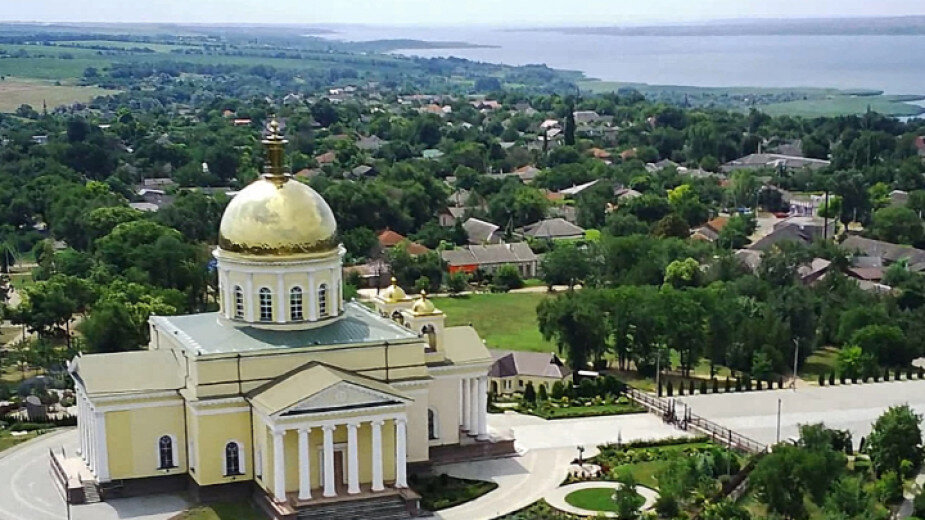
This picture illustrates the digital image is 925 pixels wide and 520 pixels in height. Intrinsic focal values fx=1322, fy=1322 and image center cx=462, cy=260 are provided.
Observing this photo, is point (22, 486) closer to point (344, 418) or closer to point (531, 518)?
point (344, 418)

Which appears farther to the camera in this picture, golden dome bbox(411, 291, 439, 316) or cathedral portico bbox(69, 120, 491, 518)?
golden dome bbox(411, 291, 439, 316)

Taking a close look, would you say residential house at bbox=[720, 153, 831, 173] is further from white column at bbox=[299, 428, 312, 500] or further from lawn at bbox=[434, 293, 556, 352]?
white column at bbox=[299, 428, 312, 500]

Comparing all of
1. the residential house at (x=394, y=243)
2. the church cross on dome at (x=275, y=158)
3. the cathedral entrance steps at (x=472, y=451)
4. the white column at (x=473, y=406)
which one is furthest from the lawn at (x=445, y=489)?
the residential house at (x=394, y=243)

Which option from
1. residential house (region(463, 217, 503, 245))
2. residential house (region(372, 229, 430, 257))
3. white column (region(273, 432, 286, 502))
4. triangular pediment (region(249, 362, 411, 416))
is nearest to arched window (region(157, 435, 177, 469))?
triangular pediment (region(249, 362, 411, 416))

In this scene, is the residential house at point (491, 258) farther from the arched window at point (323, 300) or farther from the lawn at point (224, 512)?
the lawn at point (224, 512)

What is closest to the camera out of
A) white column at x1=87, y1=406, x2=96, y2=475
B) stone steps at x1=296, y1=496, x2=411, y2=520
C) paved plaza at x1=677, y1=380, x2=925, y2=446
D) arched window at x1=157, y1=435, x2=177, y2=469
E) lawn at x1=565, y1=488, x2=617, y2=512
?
stone steps at x1=296, y1=496, x2=411, y2=520

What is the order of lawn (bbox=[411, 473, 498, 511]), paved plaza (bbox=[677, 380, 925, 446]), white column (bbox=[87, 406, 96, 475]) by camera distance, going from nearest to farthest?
lawn (bbox=[411, 473, 498, 511]) → white column (bbox=[87, 406, 96, 475]) → paved plaza (bbox=[677, 380, 925, 446])

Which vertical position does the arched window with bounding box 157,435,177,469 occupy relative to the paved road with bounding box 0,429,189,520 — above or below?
above
